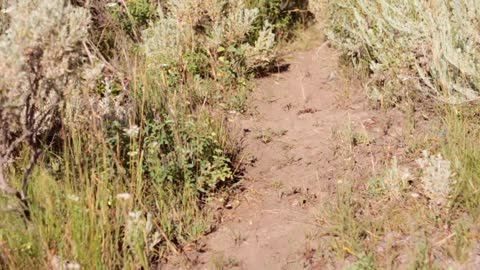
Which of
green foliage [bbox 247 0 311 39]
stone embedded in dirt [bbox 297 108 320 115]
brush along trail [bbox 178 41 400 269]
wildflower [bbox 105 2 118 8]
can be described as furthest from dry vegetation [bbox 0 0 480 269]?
stone embedded in dirt [bbox 297 108 320 115]

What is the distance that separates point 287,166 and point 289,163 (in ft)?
0.13

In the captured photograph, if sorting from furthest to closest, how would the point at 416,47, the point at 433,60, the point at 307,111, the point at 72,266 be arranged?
the point at 307,111
the point at 416,47
the point at 433,60
the point at 72,266

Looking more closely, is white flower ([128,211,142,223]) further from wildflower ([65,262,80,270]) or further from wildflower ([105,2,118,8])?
wildflower ([105,2,118,8])

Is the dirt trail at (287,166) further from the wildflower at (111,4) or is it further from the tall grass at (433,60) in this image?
the wildflower at (111,4)

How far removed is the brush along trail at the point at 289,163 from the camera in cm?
371

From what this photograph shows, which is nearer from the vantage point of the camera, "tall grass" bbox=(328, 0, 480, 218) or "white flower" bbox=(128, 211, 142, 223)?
"white flower" bbox=(128, 211, 142, 223)

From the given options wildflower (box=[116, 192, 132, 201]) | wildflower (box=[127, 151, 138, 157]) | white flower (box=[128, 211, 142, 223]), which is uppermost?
wildflower (box=[127, 151, 138, 157])

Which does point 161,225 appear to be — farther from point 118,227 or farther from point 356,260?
point 356,260

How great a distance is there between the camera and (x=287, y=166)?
455cm

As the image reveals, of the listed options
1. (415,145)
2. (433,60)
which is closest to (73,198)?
(415,145)

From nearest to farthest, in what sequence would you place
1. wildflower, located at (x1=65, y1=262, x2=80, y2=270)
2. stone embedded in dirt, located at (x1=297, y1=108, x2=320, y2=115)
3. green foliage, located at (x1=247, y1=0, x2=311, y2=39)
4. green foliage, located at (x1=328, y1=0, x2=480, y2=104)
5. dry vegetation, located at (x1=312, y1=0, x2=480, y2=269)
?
wildflower, located at (x1=65, y1=262, x2=80, y2=270)
dry vegetation, located at (x1=312, y1=0, x2=480, y2=269)
green foliage, located at (x1=328, y1=0, x2=480, y2=104)
stone embedded in dirt, located at (x1=297, y1=108, x2=320, y2=115)
green foliage, located at (x1=247, y1=0, x2=311, y2=39)

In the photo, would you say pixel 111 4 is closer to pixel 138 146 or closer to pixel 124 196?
pixel 138 146

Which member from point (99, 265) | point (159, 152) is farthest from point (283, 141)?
point (99, 265)

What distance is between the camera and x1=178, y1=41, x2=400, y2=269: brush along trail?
3.71 m
